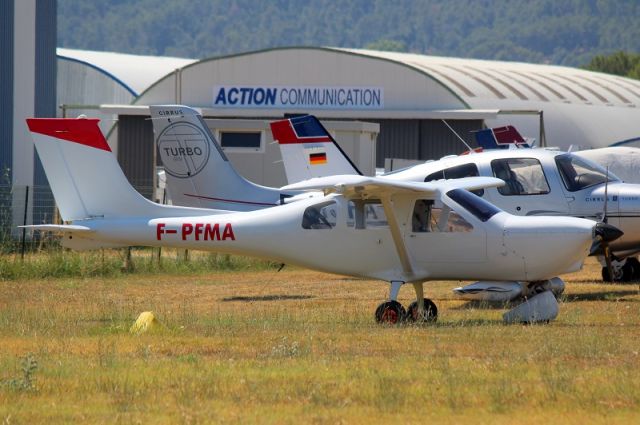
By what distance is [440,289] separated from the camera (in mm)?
20688

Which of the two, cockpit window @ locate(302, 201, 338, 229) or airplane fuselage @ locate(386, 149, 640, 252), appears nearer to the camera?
cockpit window @ locate(302, 201, 338, 229)

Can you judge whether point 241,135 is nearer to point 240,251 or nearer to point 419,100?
point 419,100

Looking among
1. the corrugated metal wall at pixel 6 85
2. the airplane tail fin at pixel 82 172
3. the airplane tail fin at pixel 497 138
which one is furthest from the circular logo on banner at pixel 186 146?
the corrugated metal wall at pixel 6 85

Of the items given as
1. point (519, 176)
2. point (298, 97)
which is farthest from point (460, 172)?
point (298, 97)

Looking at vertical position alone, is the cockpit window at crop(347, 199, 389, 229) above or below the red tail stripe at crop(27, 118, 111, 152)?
below

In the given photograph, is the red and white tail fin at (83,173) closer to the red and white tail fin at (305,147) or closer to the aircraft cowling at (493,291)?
the aircraft cowling at (493,291)

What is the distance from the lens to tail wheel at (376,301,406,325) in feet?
50.5

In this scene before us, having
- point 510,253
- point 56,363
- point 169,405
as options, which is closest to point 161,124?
point 510,253

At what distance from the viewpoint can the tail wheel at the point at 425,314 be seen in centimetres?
1552

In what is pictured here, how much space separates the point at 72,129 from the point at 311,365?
246 inches

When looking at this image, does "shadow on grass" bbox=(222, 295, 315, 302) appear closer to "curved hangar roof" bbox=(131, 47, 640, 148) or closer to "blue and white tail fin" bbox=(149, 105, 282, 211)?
"blue and white tail fin" bbox=(149, 105, 282, 211)

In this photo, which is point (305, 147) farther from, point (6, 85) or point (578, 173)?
point (6, 85)

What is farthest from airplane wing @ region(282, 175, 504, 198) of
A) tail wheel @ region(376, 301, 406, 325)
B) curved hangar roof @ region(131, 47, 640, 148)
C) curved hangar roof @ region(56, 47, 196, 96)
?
curved hangar roof @ region(56, 47, 196, 96)

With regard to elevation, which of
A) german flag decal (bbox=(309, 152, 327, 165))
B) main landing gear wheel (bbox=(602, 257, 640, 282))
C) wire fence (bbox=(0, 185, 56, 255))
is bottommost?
main landing gear wheel (bbox=(602, 257, 640, 282))
